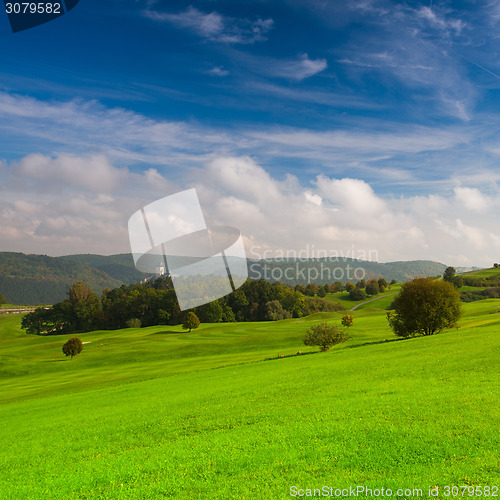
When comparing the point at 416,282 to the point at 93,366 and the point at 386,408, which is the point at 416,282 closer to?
the point at 386,408

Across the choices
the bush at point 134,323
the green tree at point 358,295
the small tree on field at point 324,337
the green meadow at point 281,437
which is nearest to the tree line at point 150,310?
the bush at point 134,323

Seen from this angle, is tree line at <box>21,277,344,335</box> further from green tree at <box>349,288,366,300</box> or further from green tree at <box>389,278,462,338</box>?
green tree at <box>389,278,462,338</box>

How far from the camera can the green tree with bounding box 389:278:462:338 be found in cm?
3809

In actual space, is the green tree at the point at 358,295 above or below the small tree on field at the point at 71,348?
below

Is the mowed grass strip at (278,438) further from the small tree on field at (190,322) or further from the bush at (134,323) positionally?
the bush at (134,323)

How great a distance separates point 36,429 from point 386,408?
1537 centimetres

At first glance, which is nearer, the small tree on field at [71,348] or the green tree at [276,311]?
the small tree on field at [71,348]

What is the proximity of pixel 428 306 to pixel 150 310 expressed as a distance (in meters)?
104

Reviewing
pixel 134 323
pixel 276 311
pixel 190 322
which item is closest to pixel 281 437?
pixel 190 322

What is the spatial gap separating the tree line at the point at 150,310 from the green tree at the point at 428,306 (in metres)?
83.4

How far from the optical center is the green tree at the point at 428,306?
1500 inches

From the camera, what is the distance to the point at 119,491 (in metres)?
7.94

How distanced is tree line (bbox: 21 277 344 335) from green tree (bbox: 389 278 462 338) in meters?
83.4

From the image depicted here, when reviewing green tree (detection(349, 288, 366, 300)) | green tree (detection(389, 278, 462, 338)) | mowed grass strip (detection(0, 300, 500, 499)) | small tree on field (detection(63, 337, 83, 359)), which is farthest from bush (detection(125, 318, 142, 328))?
green tree (detection(349, 288, 366, 300))
